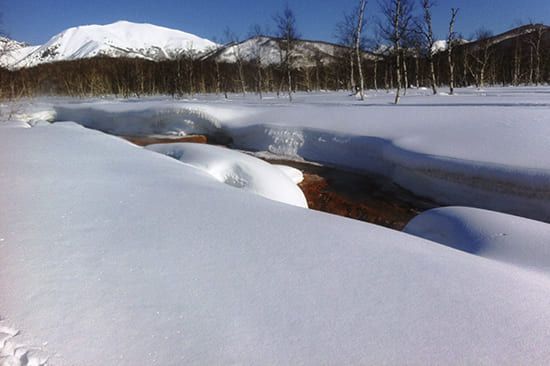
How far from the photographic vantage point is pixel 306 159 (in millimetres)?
7434

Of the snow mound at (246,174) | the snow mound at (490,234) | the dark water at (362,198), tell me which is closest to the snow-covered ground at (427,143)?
the dark water at (362,198)

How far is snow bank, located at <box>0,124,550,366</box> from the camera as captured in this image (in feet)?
Result: 3.99

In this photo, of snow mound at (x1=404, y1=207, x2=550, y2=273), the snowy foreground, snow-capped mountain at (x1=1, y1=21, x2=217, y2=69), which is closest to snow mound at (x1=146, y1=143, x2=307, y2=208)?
the snowy foreground

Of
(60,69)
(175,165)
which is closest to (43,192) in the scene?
(175,165)

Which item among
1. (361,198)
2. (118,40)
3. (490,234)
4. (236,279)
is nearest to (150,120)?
(361,198)

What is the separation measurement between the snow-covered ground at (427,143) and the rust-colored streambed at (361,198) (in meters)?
0.21

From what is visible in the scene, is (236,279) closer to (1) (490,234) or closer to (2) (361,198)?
(1) (490,234)

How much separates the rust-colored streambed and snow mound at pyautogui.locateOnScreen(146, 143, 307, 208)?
2.21 ft

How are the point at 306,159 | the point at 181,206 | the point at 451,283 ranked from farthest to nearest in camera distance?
1. the point at 306,159
2. the point at 181,206
3. the point at 451,283

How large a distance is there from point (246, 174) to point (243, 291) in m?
2.72

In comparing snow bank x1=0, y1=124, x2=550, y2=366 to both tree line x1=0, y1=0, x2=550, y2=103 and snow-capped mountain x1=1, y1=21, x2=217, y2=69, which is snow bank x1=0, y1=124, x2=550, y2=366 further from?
snow-capped mountain x1=1, y1=21, x2=217, y2=69

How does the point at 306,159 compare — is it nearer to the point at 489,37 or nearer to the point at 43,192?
the point at 43,192

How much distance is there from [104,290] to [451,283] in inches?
56.0

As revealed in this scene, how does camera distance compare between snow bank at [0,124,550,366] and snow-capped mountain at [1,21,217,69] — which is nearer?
snow bank at [0,124,550,366]
